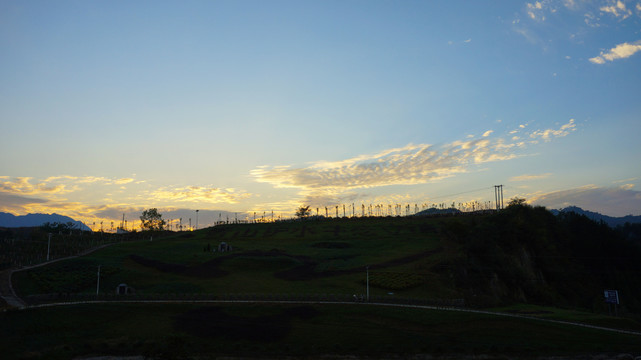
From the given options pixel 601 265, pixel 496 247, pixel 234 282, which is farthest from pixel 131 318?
pixel 601 265

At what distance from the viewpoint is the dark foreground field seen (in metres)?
49.1

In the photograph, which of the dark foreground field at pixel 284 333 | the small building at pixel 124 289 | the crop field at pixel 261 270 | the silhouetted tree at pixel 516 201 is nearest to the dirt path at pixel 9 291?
the crop field at pixel 261 270

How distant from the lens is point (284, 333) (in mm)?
55781

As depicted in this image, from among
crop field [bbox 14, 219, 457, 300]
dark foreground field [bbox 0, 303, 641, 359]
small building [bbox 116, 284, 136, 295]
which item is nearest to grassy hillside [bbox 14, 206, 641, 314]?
crop field [bbox 14, 219, 457, 300]

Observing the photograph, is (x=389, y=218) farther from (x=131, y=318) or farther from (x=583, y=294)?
(x=131, y=318)

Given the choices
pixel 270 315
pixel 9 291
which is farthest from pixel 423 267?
pixel 9 291

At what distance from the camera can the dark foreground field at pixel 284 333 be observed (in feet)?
161

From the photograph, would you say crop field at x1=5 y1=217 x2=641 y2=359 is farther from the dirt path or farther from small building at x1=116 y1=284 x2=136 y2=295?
small building at x1=116 y1=284 x2=136 y2=295

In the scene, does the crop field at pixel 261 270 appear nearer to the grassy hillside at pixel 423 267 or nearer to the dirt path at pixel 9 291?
the grassy hillside at pixel 423 267

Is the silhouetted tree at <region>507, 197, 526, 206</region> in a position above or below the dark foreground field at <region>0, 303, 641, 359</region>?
above

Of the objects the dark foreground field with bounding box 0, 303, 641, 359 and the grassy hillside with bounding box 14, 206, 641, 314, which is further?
the grassy hillside with bounding box 14, 206, 641, 314

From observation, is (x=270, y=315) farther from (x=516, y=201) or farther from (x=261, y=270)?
(x=516, y=201)

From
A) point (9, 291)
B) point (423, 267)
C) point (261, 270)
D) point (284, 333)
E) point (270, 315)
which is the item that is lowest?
point (284, 333)

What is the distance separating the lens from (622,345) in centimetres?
4994
